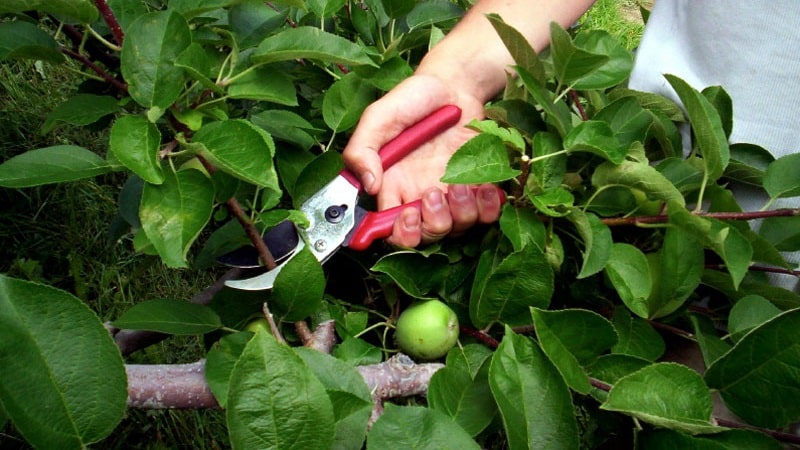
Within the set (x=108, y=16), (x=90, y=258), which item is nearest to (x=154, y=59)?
(x=108, y=16)

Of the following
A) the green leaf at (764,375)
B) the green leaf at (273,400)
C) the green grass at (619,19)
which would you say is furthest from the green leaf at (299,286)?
the green grass at (619,19)

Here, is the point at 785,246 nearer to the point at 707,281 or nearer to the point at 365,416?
the point at 707,281

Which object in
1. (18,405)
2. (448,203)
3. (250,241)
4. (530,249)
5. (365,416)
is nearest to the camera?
(18,405)

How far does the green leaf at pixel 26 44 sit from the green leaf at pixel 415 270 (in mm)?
492

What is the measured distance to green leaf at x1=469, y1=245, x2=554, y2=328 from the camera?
0.85m

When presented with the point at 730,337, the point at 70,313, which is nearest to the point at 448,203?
the point at 730,337

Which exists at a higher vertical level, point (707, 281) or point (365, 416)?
point (365, 416)

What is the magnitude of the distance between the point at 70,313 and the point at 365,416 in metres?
0.25

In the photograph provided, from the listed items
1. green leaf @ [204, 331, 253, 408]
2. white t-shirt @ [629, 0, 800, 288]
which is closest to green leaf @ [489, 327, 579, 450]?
green leaf @ [204, 331, 253, 408]

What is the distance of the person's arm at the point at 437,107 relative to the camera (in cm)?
105

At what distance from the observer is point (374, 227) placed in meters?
1.07

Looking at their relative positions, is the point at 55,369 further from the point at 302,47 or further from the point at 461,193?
the point at 461,193

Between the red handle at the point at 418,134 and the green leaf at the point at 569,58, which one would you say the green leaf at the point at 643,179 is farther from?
the red handle at the point at 418,134

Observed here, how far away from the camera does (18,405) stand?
524 mm
